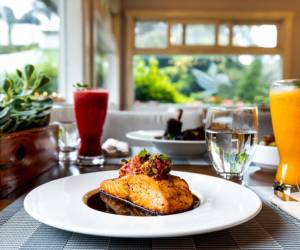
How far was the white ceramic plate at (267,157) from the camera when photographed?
0.95 m

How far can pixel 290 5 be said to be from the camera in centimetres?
635

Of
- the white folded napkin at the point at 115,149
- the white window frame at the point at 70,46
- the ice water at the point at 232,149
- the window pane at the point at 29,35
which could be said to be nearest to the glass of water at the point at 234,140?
the ice water at the point at 232,149

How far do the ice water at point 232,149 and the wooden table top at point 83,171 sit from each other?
4 cm

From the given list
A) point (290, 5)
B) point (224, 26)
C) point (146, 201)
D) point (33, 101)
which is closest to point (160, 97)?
point (224, 26)

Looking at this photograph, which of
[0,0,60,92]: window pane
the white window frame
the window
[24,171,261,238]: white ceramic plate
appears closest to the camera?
[24,171,261,238]: white ceramic plate

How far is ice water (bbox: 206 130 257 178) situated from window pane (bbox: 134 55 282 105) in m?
5.63

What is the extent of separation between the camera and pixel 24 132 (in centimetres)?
83

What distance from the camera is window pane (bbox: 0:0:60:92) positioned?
70.3 inches

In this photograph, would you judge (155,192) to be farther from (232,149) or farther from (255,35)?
(255,35)

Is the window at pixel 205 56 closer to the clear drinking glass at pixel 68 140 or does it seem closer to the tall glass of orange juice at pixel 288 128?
the clear drinking glass at pixel 68 140

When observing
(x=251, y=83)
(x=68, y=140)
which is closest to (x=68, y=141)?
(x=68, y=140)

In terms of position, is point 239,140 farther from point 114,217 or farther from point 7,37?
point 7,37

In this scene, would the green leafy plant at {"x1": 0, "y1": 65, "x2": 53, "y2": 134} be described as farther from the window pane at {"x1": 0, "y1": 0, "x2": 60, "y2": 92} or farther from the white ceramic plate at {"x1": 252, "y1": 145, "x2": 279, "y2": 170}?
the white ceramic plate at {"x1": 252, "y1": 145, "x2": 279, "y2": 170}

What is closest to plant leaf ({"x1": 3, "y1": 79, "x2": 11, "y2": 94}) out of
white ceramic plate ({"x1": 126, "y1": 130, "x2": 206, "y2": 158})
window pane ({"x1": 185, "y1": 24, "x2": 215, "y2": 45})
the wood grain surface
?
the wood grain surface
